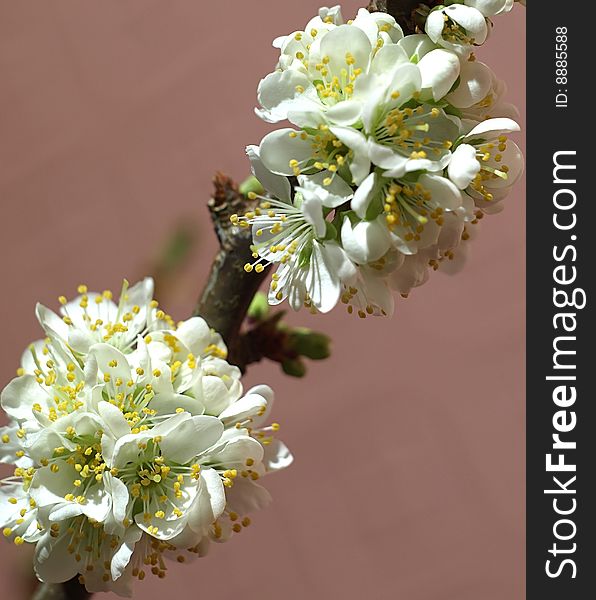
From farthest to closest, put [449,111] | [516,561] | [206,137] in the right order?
[206,137] → [516,561] → [449,111]

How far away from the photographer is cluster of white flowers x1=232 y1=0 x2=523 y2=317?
593 mm

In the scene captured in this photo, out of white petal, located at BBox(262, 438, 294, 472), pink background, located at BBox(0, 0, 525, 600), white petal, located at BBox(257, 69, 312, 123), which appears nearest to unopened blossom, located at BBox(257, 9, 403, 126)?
white petal, located at BBox(257, 69, 312, 123)

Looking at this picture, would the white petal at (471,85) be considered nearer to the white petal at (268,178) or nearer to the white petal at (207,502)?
the white petal at (268,178)

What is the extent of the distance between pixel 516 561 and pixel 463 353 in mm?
456

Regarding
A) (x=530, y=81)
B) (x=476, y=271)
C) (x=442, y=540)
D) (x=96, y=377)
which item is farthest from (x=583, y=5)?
(x=442, y=540)

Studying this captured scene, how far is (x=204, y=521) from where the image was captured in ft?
2.13

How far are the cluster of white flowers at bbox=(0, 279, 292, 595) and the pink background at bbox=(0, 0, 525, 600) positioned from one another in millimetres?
1184

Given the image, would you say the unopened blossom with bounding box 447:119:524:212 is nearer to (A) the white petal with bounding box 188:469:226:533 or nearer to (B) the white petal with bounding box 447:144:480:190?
(B) the white petal with bounding box 447:144:480:190

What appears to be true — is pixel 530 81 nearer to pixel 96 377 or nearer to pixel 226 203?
pixel 226 203

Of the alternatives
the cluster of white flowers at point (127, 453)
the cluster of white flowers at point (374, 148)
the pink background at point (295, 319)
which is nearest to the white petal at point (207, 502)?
the cluster of white flowers at point (127, 453)

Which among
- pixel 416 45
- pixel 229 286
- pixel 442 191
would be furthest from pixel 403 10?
pixel 229 286

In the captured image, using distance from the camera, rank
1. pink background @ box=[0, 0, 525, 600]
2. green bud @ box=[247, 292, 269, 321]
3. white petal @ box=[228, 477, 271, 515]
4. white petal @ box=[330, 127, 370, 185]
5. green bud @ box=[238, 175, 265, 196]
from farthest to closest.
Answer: pink background @ box=[0, 0, 525, 600]
green bud @ box=[247, 292, 269, 321]
green bud @ box=[238, 175, 265, 196]
white petal @ box=[228, 477, 271, 515]
white petal @ box=[330, 127, 370, 185]

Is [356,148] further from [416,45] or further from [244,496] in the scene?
[244,496]

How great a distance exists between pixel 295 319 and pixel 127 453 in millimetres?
1411
